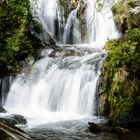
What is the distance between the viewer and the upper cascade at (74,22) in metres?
21.9

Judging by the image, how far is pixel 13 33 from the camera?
18.3 m

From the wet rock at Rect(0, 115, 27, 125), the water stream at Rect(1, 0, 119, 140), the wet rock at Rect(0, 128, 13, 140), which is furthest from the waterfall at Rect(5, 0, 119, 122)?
the wet rock at Rect(0, 128, 13, 140)

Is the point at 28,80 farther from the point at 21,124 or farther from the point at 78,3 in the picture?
the point at 78,3

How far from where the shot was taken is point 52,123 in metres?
13.9

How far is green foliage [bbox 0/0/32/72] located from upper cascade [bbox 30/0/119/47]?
275 cm

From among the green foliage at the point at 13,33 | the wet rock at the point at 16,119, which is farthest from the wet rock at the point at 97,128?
the green foliage at the point at 13,33

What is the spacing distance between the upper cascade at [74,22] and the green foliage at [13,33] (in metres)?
2.75

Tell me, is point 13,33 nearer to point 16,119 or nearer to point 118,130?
point 16,119

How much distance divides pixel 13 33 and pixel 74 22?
16.6ft

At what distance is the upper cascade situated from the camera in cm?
2188

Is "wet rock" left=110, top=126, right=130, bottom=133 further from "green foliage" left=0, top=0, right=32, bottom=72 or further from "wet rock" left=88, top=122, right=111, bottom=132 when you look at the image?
"green foliage" left=0, top=0, right=32, bottom=72

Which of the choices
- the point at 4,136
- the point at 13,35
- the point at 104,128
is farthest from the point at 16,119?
the point at 4,136

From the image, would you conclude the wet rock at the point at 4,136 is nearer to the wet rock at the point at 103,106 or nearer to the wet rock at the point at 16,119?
the wet rock at the point at 16,119

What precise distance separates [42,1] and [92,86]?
9.16 m
